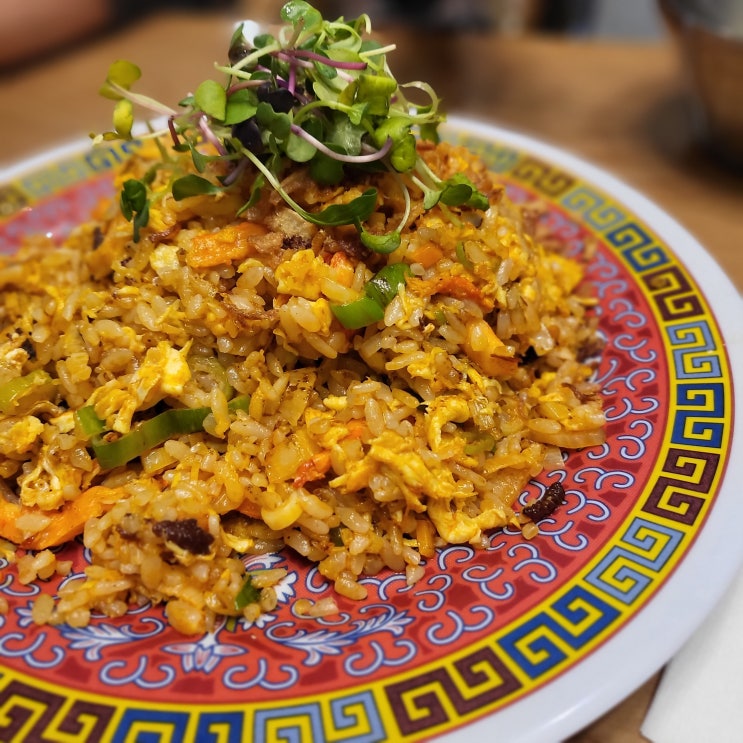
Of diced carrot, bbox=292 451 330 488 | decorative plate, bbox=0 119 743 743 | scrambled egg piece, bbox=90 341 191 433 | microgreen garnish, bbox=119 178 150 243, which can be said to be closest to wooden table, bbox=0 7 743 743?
decorative plate, bbox=0 119 743 743

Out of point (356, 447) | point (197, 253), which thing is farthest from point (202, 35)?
point (356, 447)

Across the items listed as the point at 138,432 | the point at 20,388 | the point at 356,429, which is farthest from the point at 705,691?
the point at 20,388

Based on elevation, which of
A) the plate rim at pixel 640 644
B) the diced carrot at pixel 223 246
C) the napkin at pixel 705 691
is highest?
the diced carrot at pixel 223 246

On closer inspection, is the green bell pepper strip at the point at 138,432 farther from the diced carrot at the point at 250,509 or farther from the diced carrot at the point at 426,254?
the diced carrot at the point at 426,254

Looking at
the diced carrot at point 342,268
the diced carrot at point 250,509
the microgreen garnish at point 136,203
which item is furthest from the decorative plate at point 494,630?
the microgreen garnish at point 136,203

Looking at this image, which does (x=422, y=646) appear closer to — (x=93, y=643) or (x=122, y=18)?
(x=93, y=643)
